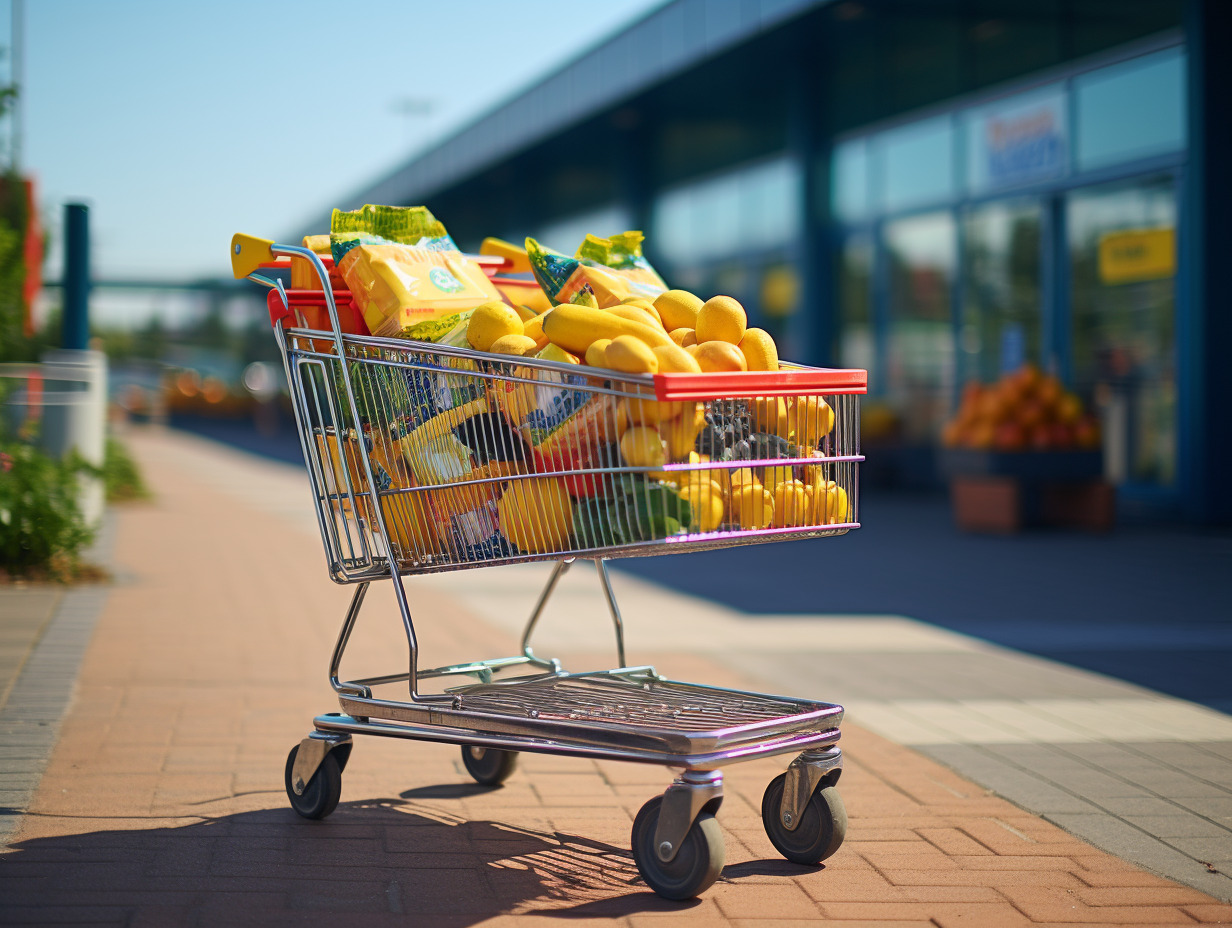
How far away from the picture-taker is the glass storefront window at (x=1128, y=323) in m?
12.7

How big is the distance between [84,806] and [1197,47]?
1139cm

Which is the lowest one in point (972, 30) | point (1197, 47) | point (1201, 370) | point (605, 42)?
point (1201, 370)

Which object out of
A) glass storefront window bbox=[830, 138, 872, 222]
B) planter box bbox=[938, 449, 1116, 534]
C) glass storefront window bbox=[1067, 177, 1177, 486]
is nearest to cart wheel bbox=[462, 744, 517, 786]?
planter box bbox=[938, 449, 1116, 534]

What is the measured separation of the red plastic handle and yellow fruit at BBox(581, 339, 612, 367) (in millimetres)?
190

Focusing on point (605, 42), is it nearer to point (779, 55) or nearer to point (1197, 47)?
point (779, 55)

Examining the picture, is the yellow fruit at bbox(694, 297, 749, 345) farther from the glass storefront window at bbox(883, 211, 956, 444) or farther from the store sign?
the glass storefront window at bbox(883, 211, 956, 444)

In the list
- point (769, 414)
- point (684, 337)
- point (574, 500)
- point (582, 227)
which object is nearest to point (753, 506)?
point (769, 414)

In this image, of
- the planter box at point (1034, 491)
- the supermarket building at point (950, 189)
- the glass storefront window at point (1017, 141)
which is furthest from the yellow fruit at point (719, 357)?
the glass storefront window at point (1017, 141)

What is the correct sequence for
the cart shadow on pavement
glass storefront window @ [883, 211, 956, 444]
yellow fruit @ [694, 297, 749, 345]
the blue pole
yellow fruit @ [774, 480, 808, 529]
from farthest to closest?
1. glass storefront window @ [883, 211, 956, 444]
2. the blue pole
3. yellow fruit @ [694, 297, 749, 345]
4. yellow fruit @ [774, 480, 808, 529]
5. the cart shadow on pavement

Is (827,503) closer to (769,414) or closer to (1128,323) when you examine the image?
(769,414)

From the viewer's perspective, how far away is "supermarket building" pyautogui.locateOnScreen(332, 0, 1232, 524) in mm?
12320

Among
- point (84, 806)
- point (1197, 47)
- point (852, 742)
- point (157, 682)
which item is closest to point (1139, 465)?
point (1197, 47)

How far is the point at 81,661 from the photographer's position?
18.8ft

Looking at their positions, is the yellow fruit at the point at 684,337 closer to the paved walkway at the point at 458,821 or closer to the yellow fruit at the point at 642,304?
the yellow fruit at the point at 642,304
